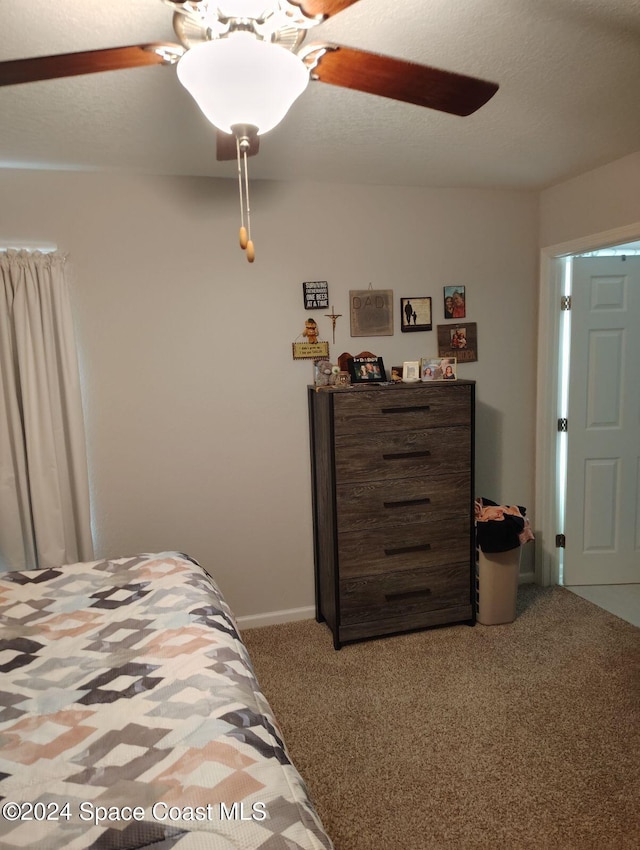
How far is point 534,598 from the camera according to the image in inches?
133

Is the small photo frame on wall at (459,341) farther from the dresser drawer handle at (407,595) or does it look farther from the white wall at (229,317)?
the dresser drawer handle at (407,595)

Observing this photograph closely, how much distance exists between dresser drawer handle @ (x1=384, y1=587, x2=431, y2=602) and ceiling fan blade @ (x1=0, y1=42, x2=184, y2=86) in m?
2.52

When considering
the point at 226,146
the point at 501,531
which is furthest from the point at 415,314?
the point at 226,146

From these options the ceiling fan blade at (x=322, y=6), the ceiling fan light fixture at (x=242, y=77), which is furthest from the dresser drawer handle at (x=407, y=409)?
the ceiling fan blade at (x=322, y=6)

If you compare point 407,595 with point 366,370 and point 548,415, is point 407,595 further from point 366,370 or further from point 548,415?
point 548,415

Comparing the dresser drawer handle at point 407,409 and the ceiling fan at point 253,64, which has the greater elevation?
the ceiling fan at point 253,64

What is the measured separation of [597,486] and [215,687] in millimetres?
2974

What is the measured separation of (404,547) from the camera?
9.54 ft

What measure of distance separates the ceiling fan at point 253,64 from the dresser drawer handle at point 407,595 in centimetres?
233

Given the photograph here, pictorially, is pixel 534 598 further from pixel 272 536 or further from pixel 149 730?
pixel 149 730

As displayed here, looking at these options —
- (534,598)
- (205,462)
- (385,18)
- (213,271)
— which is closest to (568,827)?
(534,598)

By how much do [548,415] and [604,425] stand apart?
355mm

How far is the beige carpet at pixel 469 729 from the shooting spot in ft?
5.76

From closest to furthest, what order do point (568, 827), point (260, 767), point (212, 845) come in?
A: 1. point (212, 845)
2. point (260, 767)
3. point (568, 827)
